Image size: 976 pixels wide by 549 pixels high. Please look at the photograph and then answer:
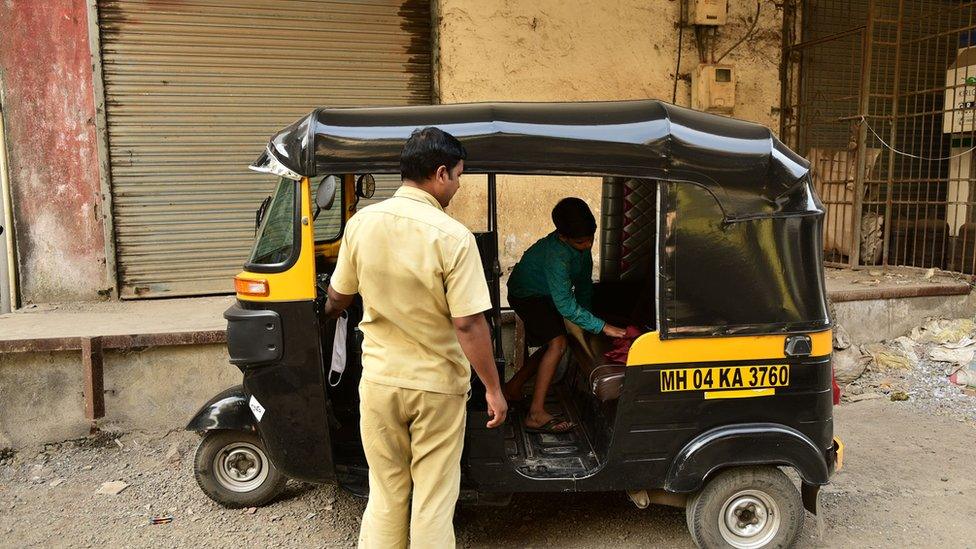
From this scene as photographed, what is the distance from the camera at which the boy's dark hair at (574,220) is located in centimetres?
388

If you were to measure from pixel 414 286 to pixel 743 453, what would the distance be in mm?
1736

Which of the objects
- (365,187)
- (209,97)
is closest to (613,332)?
(365,187)

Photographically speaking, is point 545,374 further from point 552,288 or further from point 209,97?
point 209,97

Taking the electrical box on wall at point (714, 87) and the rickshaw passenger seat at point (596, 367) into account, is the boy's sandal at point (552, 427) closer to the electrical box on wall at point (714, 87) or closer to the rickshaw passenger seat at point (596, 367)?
the rickshaw passenger seat at point (596, 367)

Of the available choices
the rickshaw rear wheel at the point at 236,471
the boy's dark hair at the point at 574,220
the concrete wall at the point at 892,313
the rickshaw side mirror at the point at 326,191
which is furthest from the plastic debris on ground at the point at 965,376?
the rickshaw side mirror at the point at 326,191

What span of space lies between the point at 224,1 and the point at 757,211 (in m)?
5.64

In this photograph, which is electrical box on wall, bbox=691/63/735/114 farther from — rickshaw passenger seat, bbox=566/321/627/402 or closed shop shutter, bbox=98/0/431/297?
rickshaw passenger seat, bbox=566/321/627/402

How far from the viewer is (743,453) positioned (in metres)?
3.25

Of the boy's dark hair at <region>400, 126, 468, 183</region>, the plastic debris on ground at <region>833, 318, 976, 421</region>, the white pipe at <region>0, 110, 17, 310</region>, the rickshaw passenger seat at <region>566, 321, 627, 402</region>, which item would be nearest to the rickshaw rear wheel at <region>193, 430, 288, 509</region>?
the rickshaw passenger seat at <region>566, 321, 627, 402</region>

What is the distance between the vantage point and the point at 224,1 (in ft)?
22.4

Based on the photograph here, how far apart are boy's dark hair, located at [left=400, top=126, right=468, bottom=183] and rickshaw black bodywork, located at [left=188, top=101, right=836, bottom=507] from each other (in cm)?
49

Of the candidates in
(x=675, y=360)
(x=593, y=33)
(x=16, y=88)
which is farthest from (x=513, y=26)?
(x=675, y=360)

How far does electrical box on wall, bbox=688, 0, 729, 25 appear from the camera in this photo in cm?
778

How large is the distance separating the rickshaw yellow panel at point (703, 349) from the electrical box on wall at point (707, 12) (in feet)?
18.3
